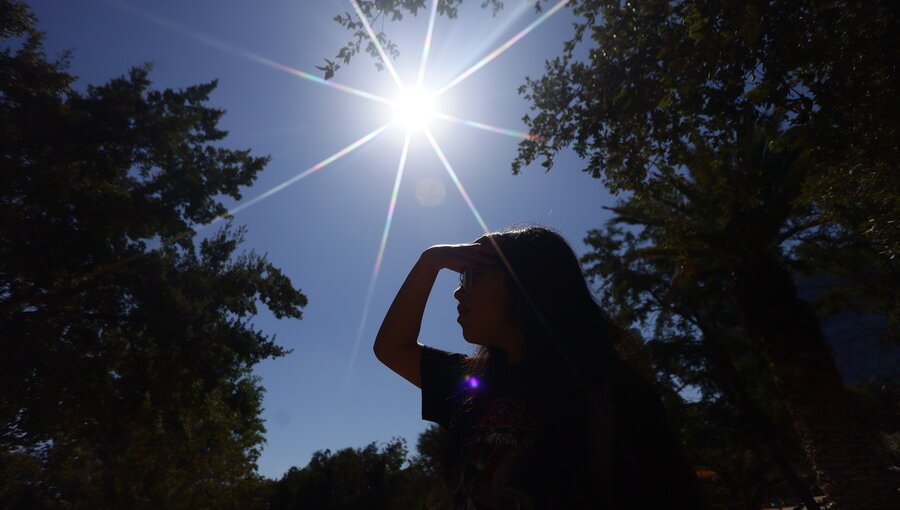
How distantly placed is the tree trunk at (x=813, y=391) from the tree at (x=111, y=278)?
12308mm

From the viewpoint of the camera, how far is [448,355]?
203cm

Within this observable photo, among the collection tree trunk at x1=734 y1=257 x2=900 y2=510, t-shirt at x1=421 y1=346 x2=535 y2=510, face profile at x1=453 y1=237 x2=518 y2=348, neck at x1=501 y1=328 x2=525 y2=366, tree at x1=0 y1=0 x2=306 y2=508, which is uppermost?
tree at x1=0 y1=0 x2=306 y2=508

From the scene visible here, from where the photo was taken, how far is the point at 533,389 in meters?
1.54

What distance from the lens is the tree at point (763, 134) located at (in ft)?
12.4

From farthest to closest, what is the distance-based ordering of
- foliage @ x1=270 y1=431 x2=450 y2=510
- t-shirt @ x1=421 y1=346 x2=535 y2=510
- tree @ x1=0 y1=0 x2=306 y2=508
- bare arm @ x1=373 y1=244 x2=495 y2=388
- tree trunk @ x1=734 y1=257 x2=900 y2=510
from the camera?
foliage @ x1=270 y1=431 x2=450 y2=510, tree @ x1=0 y1=0 x2=306 y2=508, tree trunk @ x1=734 y1=257 x2=900 y2=510, bare arm @ x1=373 y1=244 x2=495 y2=388, t-shirt @ x1=421 y1=346 x2=535 y2=510

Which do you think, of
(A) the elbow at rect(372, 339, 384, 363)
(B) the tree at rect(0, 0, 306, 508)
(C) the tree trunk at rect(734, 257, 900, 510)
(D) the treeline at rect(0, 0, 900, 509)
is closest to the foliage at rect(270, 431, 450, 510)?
(D) the treeline at rect(0, 0, 900, 509)

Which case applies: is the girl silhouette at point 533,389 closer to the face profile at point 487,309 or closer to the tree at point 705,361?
the face profile at point 487,309

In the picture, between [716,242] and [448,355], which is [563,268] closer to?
[448,355]

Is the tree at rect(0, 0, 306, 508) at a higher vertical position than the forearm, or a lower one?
higher

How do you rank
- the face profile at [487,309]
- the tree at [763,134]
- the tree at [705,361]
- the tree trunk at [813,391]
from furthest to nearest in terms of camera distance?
the tree at [705,361]
the tree trunk at [813,391]
the tree at [763,134]
the face profile at [487,309]

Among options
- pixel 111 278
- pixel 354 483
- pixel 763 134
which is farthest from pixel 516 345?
pixel 354 483

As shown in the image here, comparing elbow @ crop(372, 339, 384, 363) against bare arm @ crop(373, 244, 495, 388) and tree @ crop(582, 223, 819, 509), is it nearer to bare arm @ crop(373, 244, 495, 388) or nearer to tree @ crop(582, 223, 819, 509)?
bare arm @ crop(373, 244, 495, 388)

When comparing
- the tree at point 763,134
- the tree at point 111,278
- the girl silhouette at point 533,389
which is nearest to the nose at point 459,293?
the girl silhouette at point 533,389

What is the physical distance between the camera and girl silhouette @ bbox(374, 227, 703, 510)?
118cm
